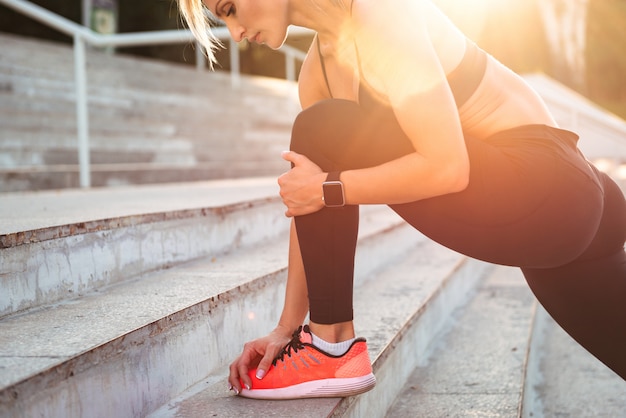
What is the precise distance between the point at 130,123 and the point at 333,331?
5.36 m

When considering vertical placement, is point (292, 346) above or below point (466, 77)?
below

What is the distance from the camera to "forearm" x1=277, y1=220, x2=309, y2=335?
1.45 meters

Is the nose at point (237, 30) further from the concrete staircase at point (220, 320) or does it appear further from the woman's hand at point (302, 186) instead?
the concrete staircase at point (220, 320)

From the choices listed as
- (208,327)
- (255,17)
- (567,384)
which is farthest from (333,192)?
(567,384)

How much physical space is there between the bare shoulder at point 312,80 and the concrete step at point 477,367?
799mm

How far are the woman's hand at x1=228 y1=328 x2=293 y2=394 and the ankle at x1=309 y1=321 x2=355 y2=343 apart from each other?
90 mm

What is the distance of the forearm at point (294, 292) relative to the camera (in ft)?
4.76

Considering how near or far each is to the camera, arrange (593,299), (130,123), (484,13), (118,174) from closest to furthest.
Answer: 1. (593,299)
2. (118,174)
3. (130,123)
4. (484,13)

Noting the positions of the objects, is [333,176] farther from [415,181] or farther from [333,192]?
[415,181]

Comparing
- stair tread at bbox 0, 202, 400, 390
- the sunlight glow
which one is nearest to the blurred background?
the sunlight glow

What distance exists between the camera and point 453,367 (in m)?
2.10

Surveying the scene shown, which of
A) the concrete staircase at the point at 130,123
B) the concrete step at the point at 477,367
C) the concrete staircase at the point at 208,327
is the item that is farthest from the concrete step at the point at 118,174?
the concrete step at the point at 477,367

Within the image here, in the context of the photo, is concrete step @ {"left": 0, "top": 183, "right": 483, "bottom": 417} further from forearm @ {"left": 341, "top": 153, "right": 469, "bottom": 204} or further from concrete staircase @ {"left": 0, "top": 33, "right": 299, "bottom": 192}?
concrete staircase @ {"left": 0, "top": 33, "right": 299, "bottom": 192}

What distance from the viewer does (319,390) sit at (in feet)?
4.60
